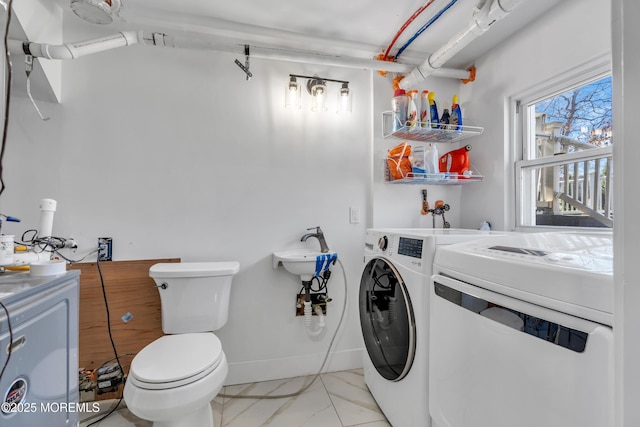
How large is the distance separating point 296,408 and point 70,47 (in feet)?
7.30

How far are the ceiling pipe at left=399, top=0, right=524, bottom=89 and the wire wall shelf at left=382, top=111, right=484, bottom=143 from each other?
0.32m

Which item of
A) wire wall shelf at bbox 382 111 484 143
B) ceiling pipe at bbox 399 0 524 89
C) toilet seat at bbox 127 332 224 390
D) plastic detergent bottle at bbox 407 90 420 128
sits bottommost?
toilet seat at bbox 127 332 224 390

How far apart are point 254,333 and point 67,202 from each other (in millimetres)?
1381

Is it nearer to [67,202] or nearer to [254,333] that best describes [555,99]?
[254,333]

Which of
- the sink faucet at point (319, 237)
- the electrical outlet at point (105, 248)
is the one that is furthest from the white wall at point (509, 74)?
the electrical outlet at point (105, 248)

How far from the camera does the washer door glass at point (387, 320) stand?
1256 mm

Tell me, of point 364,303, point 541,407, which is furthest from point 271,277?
point 541,407

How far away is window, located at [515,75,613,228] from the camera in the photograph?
1.44m

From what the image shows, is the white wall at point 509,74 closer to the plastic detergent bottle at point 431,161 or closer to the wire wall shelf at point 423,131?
the wire wall shelf at point 423,131

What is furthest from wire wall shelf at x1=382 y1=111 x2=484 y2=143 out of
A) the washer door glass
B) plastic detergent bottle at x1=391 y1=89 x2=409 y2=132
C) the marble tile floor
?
the marble tile floor

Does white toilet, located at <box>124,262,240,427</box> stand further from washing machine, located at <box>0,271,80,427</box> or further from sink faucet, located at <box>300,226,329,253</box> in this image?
sink faucet, located at <box>300,226,329,253</box>

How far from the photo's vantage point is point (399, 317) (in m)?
1.33

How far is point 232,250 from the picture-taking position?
183cm

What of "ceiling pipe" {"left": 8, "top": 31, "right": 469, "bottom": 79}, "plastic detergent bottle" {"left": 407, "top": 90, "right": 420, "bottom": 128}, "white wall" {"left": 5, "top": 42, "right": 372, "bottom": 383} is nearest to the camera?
"ceiling pipe" {"left": 8, "top": 31, "right": 469, "bottom": 79}
